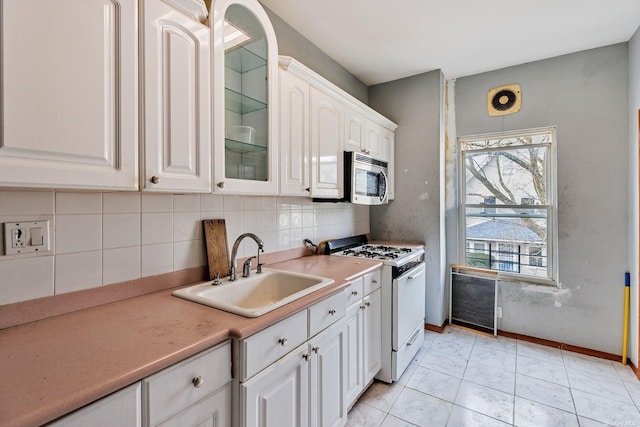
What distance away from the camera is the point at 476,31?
2.24m

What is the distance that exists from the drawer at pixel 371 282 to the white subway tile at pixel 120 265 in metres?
1.28

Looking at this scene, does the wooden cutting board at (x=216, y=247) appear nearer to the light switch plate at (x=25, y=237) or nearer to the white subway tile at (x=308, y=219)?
the light switch plate at (x=25, y=237)

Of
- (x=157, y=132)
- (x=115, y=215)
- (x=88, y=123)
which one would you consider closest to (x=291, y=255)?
(x=115, y=215)

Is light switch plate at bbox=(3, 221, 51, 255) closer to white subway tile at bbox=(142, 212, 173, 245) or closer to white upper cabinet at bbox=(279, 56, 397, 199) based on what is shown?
white subway tile at bbox=(142, 212, 173, 245)

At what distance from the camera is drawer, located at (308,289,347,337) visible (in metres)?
1.33

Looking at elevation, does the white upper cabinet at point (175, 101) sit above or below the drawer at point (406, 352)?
above

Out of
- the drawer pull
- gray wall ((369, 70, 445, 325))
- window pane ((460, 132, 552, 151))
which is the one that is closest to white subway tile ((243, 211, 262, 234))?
the drawer pull

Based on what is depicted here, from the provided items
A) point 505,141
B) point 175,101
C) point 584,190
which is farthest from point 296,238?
point 584,190

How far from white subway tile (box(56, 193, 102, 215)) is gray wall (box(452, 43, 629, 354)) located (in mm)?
3322

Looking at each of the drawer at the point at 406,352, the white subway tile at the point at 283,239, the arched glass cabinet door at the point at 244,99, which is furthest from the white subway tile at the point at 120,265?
the drawer at the point at 406,352

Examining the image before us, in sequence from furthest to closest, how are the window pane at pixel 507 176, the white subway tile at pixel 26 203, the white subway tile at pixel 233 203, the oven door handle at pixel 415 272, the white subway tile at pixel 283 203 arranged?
the window pane at pixel 507 176, the oven door handle at pixel 415 272, the white subway tile at pixel 283 203, the white subway tile at pixel 233 203, the white subway tile at pixel 26 203

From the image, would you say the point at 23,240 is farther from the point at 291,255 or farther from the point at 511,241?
the point at 511,241

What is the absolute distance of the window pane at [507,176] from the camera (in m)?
2.77

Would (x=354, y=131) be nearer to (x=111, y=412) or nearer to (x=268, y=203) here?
(x=268, y=203)
